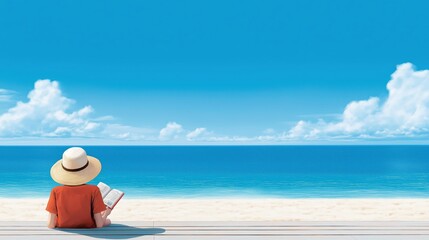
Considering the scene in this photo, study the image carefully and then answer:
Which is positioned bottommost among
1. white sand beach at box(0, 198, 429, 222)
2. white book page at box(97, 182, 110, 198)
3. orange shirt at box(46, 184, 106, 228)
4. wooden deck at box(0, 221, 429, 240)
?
wooden deck at box(0, 221, 429, 240)

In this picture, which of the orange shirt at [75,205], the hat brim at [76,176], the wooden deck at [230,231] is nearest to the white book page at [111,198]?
the orange shirt at [75,205]

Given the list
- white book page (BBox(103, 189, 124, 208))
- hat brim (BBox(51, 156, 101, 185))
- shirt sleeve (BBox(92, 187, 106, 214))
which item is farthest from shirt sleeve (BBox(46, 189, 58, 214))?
white book page (BBox(103, 189, 124, 208))

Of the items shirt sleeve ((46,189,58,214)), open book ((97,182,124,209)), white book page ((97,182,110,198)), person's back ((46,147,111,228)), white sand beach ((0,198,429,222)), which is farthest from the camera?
white sand beach ((0,198,429,222))

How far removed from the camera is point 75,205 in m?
5.14

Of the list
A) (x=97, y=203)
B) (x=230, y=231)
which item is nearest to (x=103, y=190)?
(x=97, y=203)

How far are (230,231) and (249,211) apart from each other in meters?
6.96

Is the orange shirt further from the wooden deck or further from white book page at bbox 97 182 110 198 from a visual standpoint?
white book page at bbox 97 182 110 198

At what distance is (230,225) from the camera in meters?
5.53

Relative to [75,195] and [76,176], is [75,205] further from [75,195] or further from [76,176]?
[76,176]

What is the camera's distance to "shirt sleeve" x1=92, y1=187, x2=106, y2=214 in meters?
5.10

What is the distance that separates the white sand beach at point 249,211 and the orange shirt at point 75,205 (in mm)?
5004

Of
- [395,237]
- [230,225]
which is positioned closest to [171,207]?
[230,225]

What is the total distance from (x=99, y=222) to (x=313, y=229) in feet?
7.40

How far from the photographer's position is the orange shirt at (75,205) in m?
5.07
